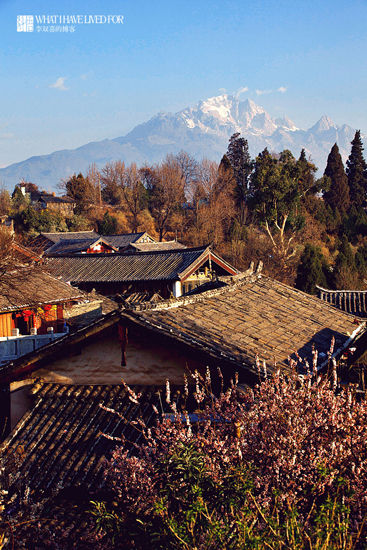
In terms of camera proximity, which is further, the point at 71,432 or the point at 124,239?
the point at 124,239

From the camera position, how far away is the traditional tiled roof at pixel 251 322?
8.75 meters

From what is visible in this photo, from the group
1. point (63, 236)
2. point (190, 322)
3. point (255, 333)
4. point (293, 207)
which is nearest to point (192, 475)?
point (190, 322)

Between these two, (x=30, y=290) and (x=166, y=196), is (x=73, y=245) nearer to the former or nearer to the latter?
(x=166, y=196)

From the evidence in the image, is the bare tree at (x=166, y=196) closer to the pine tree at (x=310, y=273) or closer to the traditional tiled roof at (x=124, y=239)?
the traditional tiled roof at (x=124, y=239)

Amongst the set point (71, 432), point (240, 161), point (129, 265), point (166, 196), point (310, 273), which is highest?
point (240, 161)

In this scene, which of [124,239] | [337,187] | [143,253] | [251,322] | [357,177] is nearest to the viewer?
[251,322]

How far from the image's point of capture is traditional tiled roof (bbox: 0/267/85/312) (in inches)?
815

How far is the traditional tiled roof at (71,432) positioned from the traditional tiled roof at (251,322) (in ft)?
3.83

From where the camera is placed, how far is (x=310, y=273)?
3712 centimetres

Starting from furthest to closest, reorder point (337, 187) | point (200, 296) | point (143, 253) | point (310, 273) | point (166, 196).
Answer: point (166, 196) < point (337, 187) < point (310, 273) < point (143, 253) < point (200, 296)

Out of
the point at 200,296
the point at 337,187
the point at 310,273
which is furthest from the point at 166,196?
the point at 200,296

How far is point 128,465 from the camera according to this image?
497 cm

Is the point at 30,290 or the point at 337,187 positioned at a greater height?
the point at 337,187

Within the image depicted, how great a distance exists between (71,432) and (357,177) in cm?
6440
